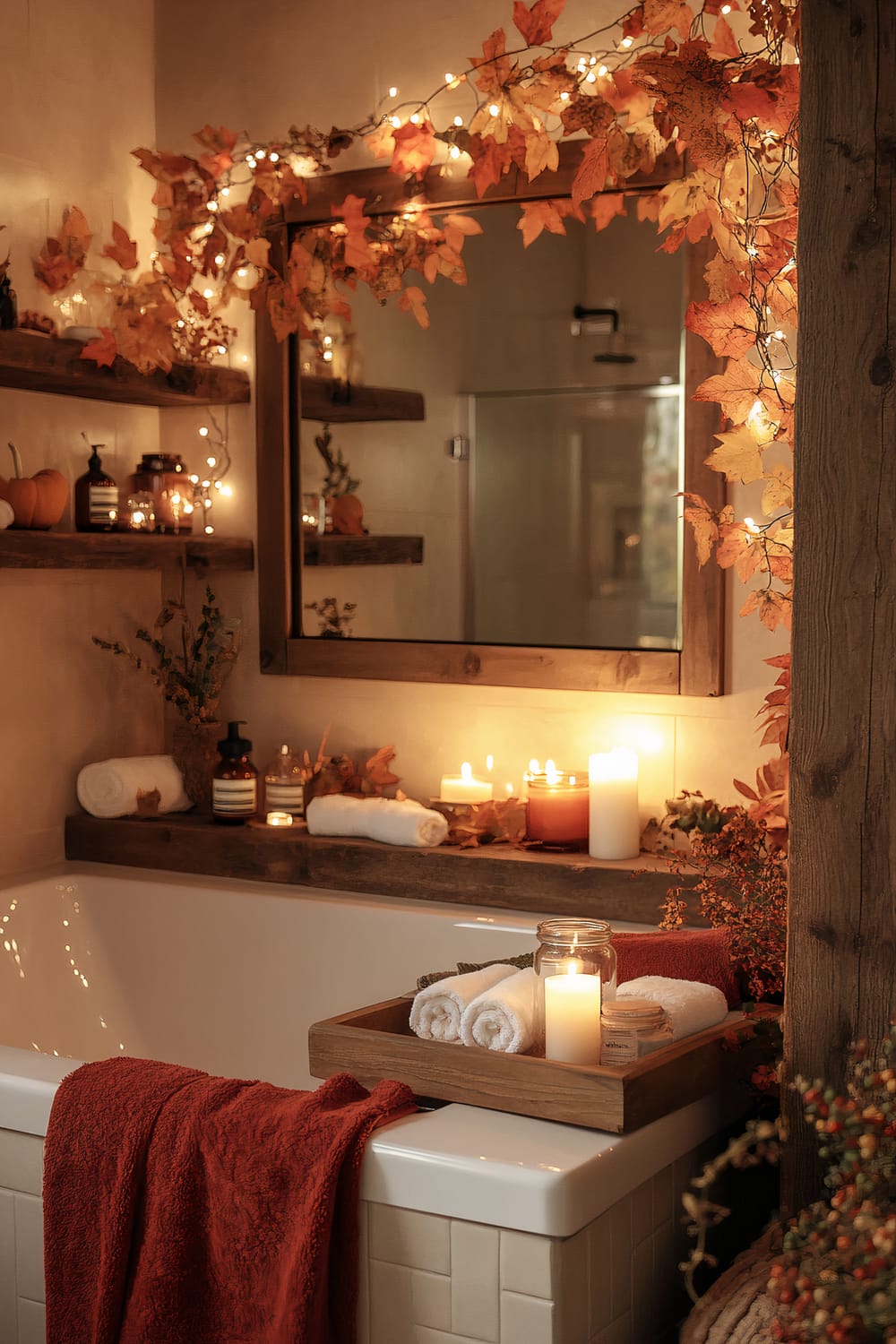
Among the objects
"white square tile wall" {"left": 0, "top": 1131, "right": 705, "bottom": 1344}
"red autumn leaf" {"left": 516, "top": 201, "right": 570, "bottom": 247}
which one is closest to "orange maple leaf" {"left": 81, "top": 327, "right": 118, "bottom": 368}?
"red autumn leaf" {"left": 516, "top": 201, "right": 570, "bottom": 247}

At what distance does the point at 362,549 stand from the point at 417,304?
1.78 feet

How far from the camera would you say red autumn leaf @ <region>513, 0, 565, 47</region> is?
2.43m

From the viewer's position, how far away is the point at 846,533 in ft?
5.31

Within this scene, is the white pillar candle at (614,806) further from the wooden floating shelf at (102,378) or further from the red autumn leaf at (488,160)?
the wooden floating shelf at (102,378)

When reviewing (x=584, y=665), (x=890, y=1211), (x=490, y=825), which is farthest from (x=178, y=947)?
(x=890, y=1211)

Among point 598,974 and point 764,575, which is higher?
point 764,575

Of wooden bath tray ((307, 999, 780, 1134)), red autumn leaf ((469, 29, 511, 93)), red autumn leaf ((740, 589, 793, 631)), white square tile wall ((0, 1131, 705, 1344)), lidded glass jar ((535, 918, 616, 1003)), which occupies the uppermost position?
red autumn leaf ((469, 29, 511, 93))

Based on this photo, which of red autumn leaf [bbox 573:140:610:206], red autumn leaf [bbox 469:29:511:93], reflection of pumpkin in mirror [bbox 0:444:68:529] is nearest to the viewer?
red autumn leaf [bbox 573:140:610:206]

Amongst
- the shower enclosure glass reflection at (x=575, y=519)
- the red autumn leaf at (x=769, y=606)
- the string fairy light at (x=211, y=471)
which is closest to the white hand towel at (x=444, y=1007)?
the red autumn leaf at (x=769, y=606)

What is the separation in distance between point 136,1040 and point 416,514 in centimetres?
125

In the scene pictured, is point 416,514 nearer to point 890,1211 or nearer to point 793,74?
point 793,74

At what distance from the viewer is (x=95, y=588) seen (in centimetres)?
331

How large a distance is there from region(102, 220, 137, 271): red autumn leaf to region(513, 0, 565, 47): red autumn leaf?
1.05 metres

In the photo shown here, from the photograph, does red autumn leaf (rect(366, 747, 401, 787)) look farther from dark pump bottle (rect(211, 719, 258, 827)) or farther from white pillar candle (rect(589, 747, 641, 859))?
white pillar candle (rect(589, 747, 641, 859))
